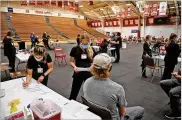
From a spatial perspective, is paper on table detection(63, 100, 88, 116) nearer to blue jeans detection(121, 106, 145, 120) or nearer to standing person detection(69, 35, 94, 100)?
blue jeans detection(121, 106, 145, 120)

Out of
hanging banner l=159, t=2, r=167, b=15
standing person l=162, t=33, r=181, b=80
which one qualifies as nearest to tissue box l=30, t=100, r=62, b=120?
standing person l=162, t=33, r=181, b=80

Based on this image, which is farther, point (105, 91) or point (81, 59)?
point (81, 59)

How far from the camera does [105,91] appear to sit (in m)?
1.60

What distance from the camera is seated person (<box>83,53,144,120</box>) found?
1.61 metres

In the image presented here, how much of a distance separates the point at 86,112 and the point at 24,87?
121 cm

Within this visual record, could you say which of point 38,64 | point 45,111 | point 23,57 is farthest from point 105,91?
point 23,57

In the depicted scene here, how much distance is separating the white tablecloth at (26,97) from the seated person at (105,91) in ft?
0.58

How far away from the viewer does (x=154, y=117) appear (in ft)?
9.43

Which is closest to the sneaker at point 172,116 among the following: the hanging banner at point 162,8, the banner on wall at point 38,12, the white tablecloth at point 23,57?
the white tablecloth at point 23,57

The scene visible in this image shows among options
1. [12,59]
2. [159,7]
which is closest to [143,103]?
[12,59]

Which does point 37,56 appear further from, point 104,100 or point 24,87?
point 104,100

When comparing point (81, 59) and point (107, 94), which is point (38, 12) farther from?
point (107, 94)

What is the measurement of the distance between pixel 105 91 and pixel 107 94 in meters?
0.04

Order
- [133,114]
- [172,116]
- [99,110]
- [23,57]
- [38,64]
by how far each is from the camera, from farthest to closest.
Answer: [23,57]
[172,116]
[38,64]
[133,114]
[99,110]
